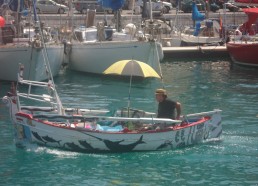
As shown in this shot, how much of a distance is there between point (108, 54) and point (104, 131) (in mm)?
15866

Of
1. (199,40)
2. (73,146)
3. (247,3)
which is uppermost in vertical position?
(247,3)

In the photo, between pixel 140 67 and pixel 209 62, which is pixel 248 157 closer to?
pixel 140 67

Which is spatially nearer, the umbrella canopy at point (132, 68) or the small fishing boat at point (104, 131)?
the small fishing boat at point (104, 131)

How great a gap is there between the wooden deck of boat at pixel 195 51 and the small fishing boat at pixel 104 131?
20490 millimetres

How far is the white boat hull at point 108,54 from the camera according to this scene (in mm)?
33531

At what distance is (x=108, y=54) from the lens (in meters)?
34.5

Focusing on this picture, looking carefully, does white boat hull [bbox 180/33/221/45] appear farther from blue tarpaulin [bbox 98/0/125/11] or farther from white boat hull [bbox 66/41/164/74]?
white boat hull [bbox 66/41/164/74]

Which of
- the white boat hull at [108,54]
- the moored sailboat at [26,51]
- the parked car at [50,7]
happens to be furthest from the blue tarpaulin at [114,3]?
the parked car at [50,7]

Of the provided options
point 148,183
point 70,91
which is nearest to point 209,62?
point 70,91

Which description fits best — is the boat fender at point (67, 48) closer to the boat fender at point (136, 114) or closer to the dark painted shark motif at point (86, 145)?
the boat fender at point (136, 114)

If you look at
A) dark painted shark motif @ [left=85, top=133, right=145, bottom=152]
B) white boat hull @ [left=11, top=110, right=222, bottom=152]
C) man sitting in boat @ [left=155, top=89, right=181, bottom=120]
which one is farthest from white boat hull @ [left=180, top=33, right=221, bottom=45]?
dark painted shark motif @ [left=85, top=133, right=145, bottom=152]

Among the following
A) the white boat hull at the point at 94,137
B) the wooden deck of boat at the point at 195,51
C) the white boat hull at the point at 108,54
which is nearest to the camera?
the white boat hull at the point at 94,137

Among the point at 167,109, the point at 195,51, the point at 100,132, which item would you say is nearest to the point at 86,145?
the point at 100,132

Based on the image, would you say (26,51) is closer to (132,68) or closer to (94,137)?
(132,68)
